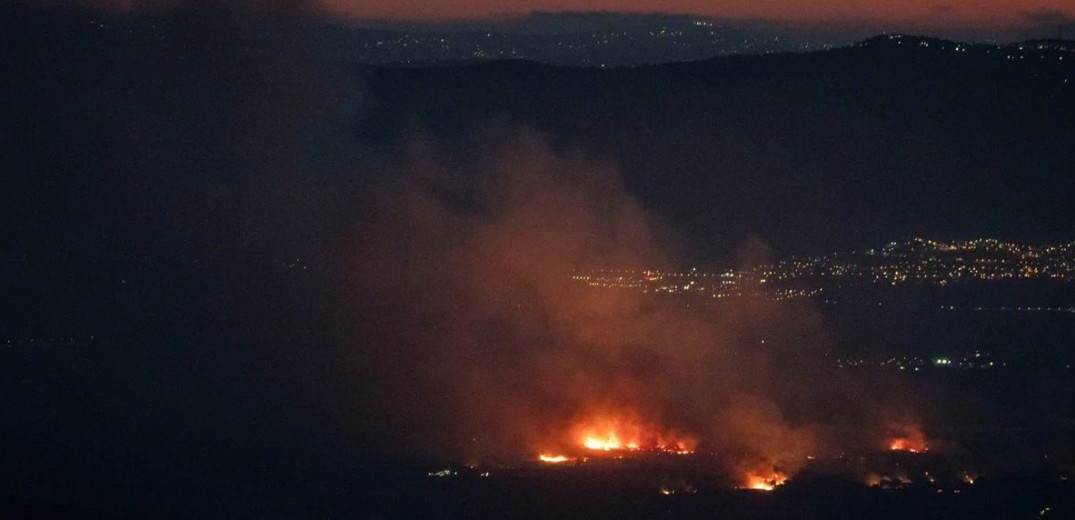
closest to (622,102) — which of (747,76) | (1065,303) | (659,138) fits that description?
(659,138)

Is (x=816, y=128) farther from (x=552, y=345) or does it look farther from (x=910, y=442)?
(x=910, y=442)

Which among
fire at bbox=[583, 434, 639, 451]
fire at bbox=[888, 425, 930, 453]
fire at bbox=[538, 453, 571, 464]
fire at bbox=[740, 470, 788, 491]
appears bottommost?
fire at bbox=[888, 425, 930, 453]

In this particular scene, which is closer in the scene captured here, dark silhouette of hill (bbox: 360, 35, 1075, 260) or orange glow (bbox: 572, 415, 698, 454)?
orange glow (bbox: 572, 415, 698, 454)

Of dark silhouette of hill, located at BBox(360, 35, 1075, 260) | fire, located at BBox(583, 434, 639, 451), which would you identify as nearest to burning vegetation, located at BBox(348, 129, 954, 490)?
fire, located at BBox(583, 434, 639, 451)

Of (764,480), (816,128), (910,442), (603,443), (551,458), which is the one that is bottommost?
(910,442)

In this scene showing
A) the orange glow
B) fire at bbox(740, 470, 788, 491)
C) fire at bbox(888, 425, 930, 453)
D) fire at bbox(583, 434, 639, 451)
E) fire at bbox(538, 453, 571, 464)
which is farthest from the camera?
fire at bbox(888, 425, 930, 453)

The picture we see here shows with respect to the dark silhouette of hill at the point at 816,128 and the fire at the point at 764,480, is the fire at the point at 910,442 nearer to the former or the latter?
the fire at the point at 764,480

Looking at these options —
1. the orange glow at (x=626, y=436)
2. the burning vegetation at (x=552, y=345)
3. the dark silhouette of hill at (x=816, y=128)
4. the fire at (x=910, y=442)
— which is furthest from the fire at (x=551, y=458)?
the dark silhouette of hill at (x=816, y=128)

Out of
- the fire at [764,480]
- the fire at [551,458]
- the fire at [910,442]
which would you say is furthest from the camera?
the fire at [910,442]

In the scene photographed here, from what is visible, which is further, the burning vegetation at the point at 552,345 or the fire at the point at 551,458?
the burning vegetation at the point at 552,345

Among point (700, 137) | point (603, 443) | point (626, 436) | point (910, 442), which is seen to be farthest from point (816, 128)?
point (603, 443)

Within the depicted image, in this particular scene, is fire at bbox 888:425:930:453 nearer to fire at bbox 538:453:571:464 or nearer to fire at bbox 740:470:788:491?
fire at bbox 740:470:788:491
